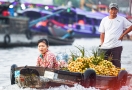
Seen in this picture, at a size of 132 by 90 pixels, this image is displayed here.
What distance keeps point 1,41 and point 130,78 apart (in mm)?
24989

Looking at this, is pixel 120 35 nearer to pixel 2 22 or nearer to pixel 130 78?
pixel 130 78

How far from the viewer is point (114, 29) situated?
820 centimetres

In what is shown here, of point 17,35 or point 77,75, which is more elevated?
point 17,35

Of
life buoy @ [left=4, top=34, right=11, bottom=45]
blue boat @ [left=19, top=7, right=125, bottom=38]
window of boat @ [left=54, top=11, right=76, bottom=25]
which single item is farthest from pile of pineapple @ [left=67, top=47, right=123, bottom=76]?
window of boat @ [left=54, top=11, right=76, bottom=25]

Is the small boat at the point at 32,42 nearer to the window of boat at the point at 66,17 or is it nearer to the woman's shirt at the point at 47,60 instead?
the window of boat at the point at 66,17

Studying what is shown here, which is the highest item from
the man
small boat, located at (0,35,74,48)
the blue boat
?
the blue boat

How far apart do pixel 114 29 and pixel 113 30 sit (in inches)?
1.2

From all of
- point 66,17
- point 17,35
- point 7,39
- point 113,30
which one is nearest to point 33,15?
point 66,17

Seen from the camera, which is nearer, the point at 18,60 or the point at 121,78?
the point at 121,78

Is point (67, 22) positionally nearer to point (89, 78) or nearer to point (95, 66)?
point (95, 66)

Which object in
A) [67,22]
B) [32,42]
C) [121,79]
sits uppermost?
[67,22]

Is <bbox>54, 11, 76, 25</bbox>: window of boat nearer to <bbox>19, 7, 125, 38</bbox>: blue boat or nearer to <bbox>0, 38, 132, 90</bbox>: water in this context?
<bbox>19, 7, 125, 38</bbox>: blue boat

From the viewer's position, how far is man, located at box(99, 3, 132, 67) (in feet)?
26.7

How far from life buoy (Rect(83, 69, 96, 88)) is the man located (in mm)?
1153
